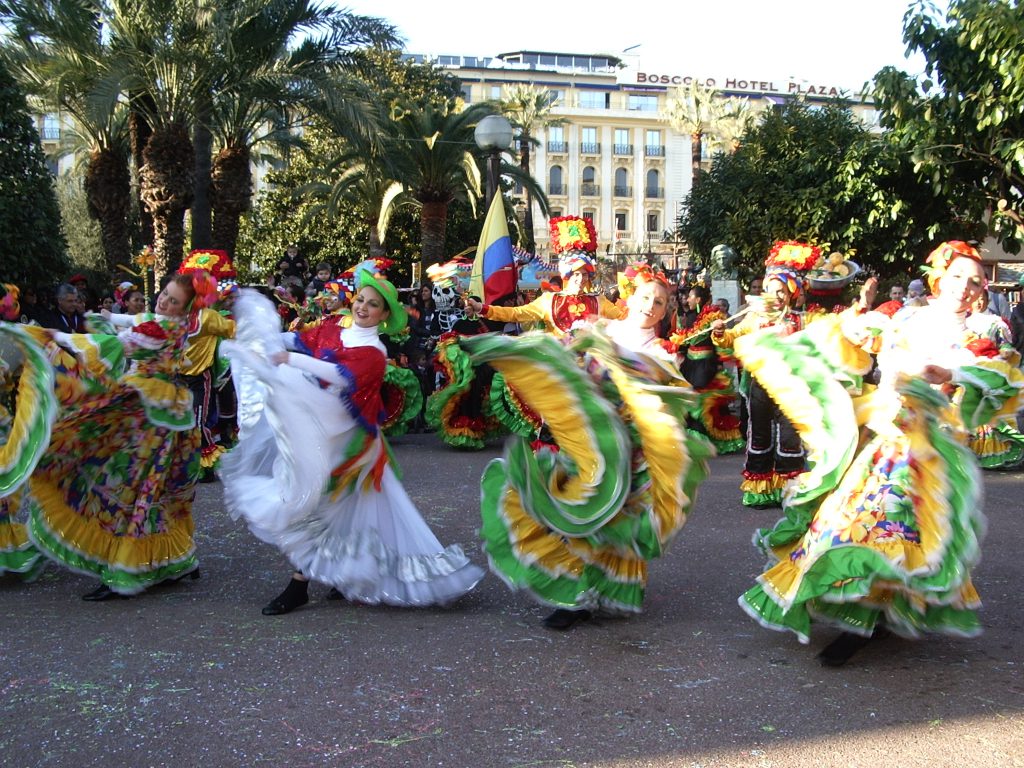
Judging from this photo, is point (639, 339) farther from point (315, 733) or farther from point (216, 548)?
point (216, 548)

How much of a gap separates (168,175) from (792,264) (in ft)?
39.4

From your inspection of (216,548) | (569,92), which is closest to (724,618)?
(216,548)

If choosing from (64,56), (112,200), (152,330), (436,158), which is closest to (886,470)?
(152,330)

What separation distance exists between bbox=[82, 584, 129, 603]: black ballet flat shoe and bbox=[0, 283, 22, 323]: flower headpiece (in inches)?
61.4

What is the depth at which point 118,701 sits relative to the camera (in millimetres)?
3924

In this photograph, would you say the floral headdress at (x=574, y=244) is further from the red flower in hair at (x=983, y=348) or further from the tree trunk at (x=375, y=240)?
the tree trunk at (x=375, y=240)

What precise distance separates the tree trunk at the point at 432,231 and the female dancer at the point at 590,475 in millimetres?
18770

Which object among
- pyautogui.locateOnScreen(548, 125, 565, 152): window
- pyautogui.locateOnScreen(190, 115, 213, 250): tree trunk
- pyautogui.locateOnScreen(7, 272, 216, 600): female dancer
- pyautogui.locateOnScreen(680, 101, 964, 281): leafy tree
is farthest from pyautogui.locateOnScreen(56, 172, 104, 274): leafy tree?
pyautogui.locateOnScreen(548, 125, 565, 152): window

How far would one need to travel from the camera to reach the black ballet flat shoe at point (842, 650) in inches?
166

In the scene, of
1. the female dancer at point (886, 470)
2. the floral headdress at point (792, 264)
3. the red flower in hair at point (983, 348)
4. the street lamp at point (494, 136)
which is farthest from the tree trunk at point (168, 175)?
the red flower in hair at point (983, 348)

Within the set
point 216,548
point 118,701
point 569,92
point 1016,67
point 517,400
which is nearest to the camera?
point 118,701

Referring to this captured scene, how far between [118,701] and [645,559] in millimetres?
2236

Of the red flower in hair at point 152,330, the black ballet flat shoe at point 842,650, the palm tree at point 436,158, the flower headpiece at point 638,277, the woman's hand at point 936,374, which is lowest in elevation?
the black ballet flat shoe at point 842,650

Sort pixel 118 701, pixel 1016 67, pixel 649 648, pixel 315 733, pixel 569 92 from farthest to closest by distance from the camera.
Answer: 1. pixel 569 92
2. pixel 1016 67
3. pixel 649 648
4. pixel 118 701
5. pixel 315 733
